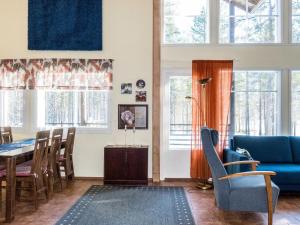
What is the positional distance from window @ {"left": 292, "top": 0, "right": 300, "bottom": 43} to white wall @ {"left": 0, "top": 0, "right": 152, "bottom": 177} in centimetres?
265

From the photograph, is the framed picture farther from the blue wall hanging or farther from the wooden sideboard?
the blue wall hanging

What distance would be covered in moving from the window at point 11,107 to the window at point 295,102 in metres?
5.09

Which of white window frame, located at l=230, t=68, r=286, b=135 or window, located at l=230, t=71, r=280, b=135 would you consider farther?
window, located at l=230, t=71, r=280, b=135

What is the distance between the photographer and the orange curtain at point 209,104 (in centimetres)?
586

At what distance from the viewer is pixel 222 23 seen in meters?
6.15

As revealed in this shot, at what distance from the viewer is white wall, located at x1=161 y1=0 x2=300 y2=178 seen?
235 inches

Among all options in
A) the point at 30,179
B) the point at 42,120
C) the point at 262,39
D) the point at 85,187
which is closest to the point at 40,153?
the point at 30,179

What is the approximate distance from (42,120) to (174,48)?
285cm

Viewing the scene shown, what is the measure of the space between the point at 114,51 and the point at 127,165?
83.7 inches

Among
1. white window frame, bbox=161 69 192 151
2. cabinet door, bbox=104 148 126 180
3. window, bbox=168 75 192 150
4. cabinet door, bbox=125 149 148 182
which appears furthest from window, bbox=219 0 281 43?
cabinet door, bbox=104 148 126 180

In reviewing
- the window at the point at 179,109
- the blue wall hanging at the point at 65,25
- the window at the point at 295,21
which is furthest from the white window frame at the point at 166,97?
the window at the point at 295,21

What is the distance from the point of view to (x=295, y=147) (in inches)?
216

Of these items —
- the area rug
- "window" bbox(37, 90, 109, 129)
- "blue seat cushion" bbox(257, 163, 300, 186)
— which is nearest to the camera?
the area rug

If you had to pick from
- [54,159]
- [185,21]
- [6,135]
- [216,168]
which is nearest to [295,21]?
[185,21]
